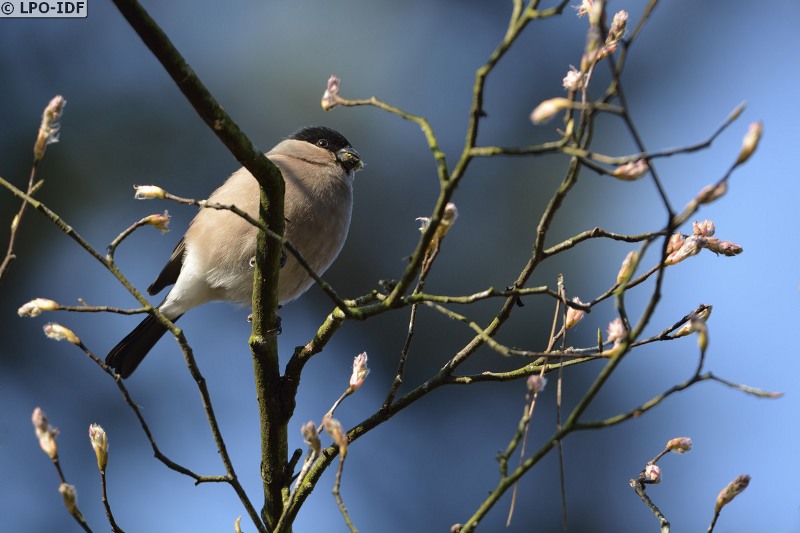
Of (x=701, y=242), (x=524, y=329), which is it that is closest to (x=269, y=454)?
(x=701, y=242)

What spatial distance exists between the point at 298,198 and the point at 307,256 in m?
0.22

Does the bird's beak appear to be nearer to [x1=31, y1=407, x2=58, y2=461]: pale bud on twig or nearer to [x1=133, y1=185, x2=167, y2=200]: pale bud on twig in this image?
[x1=133, y1=185, x2=167, y2=200]: pale bud on twig

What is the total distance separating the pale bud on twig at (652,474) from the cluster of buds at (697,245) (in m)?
0.42

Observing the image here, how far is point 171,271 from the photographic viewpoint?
12.6ft

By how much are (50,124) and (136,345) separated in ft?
7.82

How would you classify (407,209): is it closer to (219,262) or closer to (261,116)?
(261,116)

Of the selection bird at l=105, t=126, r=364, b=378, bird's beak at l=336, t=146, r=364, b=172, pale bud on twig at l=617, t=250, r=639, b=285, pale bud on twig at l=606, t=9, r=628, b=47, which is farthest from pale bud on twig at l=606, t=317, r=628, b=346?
bird's beak at l=336, t=146, r=364, b=172

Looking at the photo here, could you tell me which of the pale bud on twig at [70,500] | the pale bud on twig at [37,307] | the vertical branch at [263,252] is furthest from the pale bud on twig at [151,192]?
the pale bud on twig at [70,500]

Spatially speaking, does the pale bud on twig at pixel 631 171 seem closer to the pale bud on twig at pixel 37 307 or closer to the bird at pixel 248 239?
the pale bud on twig at pixel 37 307

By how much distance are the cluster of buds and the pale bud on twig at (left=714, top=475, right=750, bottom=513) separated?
0.44 m

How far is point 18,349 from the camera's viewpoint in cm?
593

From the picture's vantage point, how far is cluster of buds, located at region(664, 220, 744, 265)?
1776 millimetres

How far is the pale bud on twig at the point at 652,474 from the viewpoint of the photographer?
1795 millimetres

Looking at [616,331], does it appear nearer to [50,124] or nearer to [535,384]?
[535,384]
